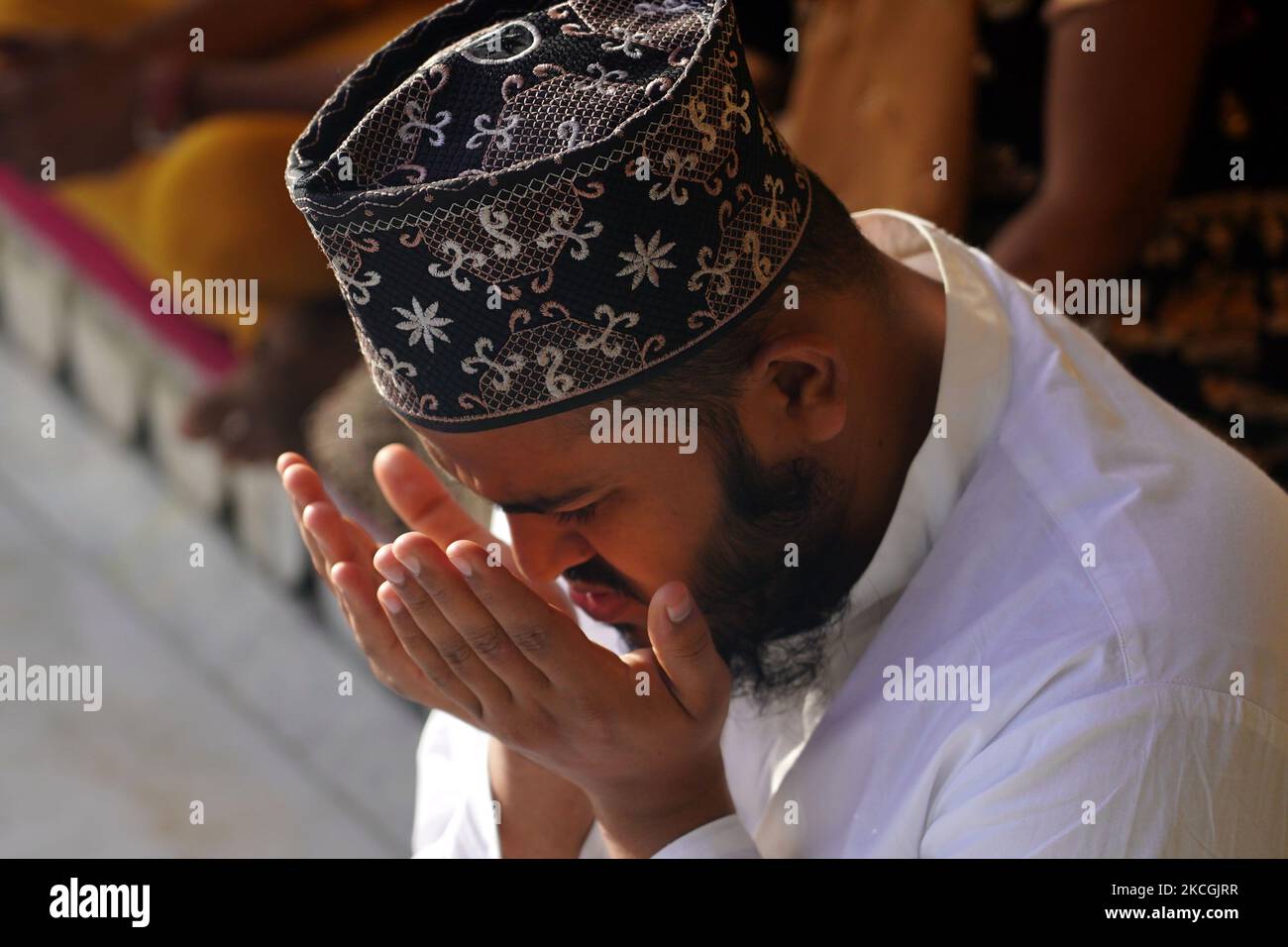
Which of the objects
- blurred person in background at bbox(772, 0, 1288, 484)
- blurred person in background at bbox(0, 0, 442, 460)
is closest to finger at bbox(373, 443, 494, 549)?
blurred person in background at bbox(772, 0, 1288, 484)

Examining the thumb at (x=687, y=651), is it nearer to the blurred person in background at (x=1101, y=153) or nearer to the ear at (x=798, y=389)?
the ear at (x=798, y=389)

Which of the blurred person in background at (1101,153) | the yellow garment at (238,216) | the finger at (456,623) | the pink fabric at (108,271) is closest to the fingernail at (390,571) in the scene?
the finger at (456,623)

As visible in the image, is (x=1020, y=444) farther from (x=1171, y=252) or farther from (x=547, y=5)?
(x=1171, y=252)

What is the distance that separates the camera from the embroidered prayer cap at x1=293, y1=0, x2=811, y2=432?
40.0 inches

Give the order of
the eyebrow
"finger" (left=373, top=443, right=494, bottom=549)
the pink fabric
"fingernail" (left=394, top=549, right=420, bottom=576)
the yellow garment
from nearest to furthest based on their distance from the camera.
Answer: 1. "fingernail" (left=394, top=549, right=420, bottom=576)
2. the eyebrow
3. "finger" (left=373, top=443, right=494, bottom=549)
4. the yellow garment
5. the pink fabric

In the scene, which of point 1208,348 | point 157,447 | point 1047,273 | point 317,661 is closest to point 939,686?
point 1047,273

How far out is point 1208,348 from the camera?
1868 millimetres

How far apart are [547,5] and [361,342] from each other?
11.7 inches

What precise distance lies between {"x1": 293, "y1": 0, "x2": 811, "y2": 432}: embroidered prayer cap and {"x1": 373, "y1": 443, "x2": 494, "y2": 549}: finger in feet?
0.59

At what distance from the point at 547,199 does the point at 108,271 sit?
2417 millimetres

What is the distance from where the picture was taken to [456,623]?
40.7 inches

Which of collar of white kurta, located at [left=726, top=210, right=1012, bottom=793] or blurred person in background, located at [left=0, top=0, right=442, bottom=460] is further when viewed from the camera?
blurred person in background, located at [left=0, top=0, right=442, bottom=460]

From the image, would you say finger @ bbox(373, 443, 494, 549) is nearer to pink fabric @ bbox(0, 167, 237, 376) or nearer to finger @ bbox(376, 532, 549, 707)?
finger @ bbox(376, 532, 549, 707)

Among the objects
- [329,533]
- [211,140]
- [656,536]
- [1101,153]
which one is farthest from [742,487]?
[211,140]
